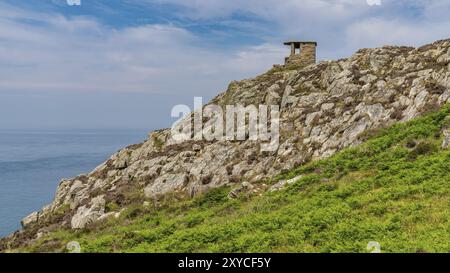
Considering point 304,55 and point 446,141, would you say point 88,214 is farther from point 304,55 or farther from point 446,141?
point 304,55

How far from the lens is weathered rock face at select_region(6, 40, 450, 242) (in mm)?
29750

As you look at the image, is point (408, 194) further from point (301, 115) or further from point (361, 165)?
point (301, 115)

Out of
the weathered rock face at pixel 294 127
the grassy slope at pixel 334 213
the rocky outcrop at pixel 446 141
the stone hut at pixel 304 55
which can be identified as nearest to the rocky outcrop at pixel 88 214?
the weathered rock face at pixel 294 127

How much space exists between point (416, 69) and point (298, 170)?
697 inches

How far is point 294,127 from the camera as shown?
1342 inches

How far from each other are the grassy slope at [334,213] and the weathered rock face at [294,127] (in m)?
3.18

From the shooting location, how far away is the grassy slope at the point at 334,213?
13.5 metres

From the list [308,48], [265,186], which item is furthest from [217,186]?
[308,48]

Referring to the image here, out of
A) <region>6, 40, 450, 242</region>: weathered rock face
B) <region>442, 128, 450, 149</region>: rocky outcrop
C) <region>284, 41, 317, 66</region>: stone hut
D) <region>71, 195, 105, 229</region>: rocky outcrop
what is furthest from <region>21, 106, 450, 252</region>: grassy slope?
<region>284, 41, 317, 66</region>: stone hut

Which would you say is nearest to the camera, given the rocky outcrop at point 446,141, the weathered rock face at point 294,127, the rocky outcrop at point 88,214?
the rocky outcrop at point 446,141

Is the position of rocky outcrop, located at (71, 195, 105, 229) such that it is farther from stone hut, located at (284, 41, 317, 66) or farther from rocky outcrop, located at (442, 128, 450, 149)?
stone hut, located at (284, 41, 317, 66)

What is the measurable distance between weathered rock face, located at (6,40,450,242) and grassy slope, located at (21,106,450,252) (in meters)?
3.18

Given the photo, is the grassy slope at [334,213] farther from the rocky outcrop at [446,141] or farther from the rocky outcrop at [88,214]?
the rocky outcrop at [88,214]

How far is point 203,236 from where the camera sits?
53.9 feet
